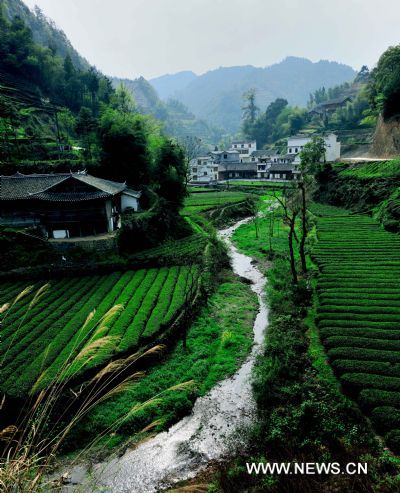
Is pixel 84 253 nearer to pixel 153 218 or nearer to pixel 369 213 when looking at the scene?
pixel 153 218

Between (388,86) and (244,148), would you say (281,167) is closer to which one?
(244,148)

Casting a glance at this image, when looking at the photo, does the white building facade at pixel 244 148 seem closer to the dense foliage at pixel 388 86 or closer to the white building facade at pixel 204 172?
the white building facade at pixel 204 172

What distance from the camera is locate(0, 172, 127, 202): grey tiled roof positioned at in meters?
36.1

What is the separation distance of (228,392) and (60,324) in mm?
12687

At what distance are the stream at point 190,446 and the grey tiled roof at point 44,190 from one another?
82.6 feet

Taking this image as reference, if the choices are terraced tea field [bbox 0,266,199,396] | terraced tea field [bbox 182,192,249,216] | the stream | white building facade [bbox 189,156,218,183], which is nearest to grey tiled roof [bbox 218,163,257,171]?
white building facade [bbox 189,156,218,183]

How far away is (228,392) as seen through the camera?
20.3 metres

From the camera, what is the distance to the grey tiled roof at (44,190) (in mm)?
36141

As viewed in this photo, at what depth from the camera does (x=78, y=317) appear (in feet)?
82.1

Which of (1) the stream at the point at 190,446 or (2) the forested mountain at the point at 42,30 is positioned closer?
(1) the stream at the point at 190,446

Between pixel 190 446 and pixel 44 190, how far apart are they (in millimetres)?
29892

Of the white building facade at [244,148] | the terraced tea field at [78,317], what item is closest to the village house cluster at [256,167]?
the white building facade at [244,148]

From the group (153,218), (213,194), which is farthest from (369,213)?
(213,194)

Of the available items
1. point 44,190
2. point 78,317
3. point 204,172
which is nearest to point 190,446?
point 78,317
